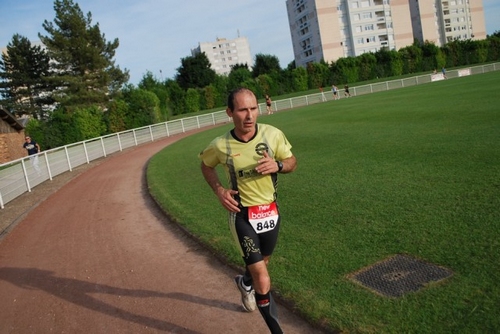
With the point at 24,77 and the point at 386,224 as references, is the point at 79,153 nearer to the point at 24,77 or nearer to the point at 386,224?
the point at 386,224

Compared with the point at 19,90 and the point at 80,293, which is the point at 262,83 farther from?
the point at 80,293

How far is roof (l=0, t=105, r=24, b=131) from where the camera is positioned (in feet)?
110

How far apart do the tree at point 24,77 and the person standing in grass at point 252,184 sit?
5827 cm

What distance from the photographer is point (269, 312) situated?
3369mm

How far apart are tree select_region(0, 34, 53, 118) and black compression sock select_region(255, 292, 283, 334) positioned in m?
58.7

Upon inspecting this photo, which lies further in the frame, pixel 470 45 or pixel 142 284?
pixel 470 45

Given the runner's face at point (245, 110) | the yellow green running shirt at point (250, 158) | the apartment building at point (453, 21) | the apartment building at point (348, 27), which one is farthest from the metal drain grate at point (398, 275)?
the apartment building at point (453, 21)

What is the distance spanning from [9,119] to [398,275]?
128 ft

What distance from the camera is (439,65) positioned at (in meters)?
68.1

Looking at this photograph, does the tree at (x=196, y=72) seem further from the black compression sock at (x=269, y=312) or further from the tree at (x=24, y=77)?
the black compression sock at (x=269, y=312)

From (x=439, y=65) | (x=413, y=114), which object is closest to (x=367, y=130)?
(x=413, y=114)

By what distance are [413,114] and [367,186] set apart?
11362 mm

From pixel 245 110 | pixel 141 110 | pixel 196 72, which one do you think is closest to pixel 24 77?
pixel 196 72

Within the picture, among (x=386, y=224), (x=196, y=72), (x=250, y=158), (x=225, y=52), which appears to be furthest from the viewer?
(x=225, y=52)
